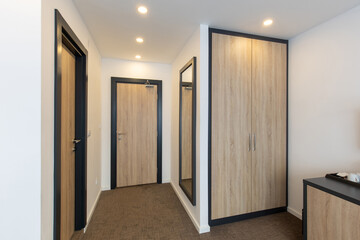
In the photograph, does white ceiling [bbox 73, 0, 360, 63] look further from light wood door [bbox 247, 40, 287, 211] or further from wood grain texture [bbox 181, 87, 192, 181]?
wood grain texture [bbox 181, 87, 192, 181]

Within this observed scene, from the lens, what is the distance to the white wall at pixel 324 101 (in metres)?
1.75

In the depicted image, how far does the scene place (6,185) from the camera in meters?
1.02

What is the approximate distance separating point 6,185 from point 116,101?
2410mm

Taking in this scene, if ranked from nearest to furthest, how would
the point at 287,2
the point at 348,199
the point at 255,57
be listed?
the point at 348,199 < the point at 287,2 < the point at 255,57

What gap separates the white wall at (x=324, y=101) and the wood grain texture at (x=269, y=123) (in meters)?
0.14

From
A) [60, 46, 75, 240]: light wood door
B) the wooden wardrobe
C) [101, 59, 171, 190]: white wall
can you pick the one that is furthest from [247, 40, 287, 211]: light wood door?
[60, 46, 75, 240]: light wood door

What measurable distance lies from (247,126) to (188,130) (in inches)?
32.9

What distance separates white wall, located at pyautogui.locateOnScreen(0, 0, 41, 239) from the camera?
102 cm

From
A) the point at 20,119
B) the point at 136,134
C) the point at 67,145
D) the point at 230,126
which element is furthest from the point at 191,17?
the point at 136,134

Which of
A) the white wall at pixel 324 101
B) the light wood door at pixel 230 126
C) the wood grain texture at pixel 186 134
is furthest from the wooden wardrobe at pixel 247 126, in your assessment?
the wood grain texture at pixel 186 134

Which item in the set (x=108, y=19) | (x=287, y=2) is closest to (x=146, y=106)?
(x=108, y=19)

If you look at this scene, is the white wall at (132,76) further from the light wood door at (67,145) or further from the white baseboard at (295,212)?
the white baseboard at (295,212)

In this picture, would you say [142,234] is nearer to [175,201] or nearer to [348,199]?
[175,201]

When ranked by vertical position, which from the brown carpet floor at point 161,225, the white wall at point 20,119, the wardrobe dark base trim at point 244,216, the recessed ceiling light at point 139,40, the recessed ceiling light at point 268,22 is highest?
the recessed ceiling light at point 139,40
